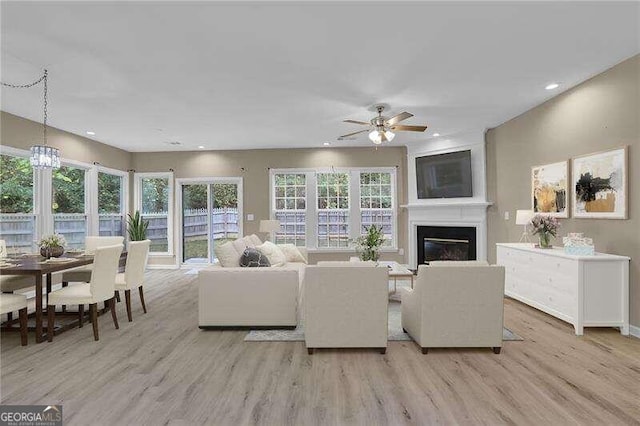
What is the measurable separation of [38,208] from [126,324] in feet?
10.1

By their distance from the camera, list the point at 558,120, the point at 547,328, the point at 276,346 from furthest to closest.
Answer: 1. the point at 558,120
2. the point at 547,328
3. the point at 276,346

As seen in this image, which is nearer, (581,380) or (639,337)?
(581,380)

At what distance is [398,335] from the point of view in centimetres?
357

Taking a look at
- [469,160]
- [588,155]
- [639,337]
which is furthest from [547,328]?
[469,160]

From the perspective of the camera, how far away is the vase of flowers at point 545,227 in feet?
14.0

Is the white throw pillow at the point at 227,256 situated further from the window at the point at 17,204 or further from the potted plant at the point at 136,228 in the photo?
the potted plant at the point at 136,228

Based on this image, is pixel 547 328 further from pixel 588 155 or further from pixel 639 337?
pixel 588 155

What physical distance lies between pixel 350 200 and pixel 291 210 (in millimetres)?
1413

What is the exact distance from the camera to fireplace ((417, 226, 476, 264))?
6.59 meters

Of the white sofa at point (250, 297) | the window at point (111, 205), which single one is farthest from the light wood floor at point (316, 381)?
the window at point (111, 205)

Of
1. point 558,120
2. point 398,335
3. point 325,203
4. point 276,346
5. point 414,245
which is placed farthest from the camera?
point 325,203

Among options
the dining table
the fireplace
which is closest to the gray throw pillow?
the dining table

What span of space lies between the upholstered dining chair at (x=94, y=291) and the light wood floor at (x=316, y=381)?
Answer: 0.29 m

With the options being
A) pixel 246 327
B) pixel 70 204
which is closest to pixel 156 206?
pixel 70 204
